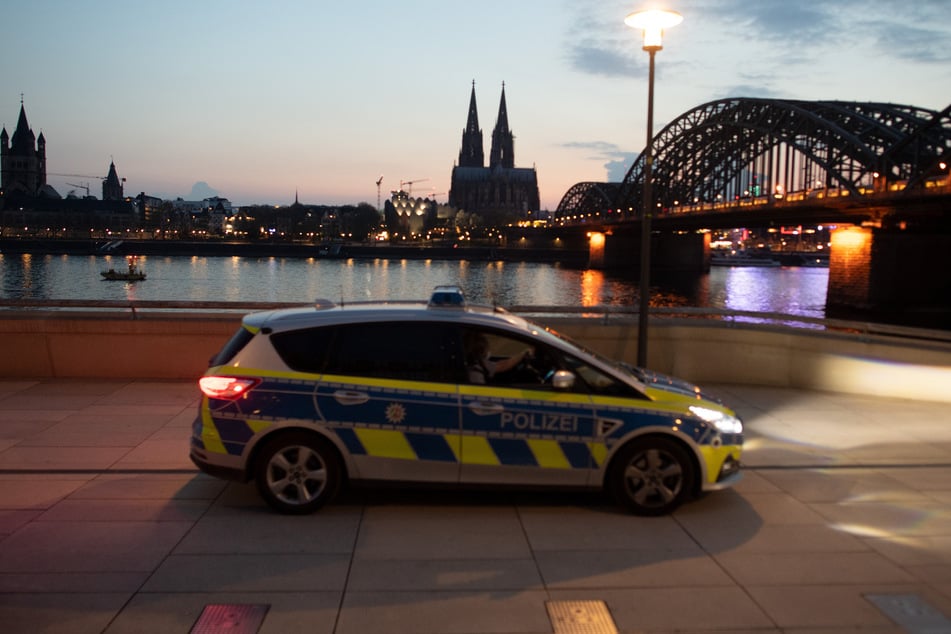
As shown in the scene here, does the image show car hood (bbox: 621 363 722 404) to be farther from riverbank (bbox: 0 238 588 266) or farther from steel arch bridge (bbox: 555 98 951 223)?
riverbank (bbox: 0 238 588 266)

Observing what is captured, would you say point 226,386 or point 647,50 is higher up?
point 647,50

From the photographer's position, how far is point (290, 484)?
219 inches

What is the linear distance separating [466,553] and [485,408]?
39.3 inches

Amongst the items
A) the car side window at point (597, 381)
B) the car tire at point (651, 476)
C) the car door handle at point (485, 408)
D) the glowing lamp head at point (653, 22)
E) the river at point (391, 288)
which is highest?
the glowing lamp head at point (653, 22)

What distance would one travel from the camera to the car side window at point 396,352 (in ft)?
18.2

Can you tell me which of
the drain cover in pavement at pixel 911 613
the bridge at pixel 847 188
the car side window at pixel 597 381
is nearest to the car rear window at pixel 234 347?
the car side window at pixel 597 381

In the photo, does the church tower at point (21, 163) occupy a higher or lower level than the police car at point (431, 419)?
higher

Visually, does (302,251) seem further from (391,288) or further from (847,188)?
(847,188)

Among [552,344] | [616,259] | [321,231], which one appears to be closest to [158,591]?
[552,344]

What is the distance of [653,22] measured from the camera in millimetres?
9398

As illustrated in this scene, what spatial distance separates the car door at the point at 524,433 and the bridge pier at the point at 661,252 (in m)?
102

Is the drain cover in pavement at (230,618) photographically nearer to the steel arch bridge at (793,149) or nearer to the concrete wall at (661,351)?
the concrete wall at (661,351)

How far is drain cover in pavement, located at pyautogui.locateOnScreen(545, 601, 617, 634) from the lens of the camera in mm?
4027

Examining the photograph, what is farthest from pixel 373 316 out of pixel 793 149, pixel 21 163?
pixel 21 163
